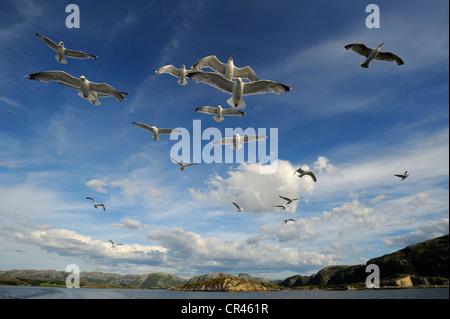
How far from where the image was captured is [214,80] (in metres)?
27.5

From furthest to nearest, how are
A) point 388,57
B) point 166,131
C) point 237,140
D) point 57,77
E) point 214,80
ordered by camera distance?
1. point 237,140
2. point 166,131
3. point 388,57
4. point 57,77
5. point 214,80

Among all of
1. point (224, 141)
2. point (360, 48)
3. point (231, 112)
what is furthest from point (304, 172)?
point (360, 48)

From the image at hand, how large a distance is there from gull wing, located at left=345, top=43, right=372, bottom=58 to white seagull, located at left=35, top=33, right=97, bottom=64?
27.4 meters

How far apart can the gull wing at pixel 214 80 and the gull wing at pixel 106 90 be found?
8153mm

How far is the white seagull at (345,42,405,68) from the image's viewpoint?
2916 centimetres

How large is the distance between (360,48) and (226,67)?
578 inches

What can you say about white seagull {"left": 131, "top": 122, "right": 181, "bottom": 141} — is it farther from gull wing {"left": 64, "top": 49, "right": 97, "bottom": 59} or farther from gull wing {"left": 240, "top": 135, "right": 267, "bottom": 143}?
gull wing {"left": 240, "top": 135, "right": 267, "bottom": 143}

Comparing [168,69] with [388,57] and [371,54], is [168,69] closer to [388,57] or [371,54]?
[371,54]
